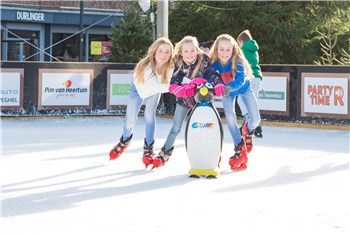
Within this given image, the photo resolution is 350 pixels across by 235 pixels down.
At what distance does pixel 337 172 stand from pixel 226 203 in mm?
2447

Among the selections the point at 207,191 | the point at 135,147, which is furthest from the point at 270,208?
the point at 135,147

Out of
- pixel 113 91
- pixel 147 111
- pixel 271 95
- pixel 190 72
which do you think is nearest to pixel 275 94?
pixel 271 95

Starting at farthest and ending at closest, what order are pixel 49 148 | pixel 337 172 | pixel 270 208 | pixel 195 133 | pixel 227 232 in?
pixel 49 148, pixel 337 172, pixel 195 133, pixel 270 208, pixel 227 232

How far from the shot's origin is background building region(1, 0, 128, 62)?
30328 mm

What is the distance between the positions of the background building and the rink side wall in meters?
13.9

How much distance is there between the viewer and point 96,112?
51.5 ft

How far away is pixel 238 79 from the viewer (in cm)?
728

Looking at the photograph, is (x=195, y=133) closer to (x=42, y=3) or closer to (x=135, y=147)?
(x=135, y=147)

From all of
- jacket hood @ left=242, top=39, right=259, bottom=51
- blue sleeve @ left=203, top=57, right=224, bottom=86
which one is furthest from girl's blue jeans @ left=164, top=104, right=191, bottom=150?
jacket hood @ left=242, top=39, right=259, bottom=51

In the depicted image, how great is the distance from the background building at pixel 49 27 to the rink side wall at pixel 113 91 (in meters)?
13.9

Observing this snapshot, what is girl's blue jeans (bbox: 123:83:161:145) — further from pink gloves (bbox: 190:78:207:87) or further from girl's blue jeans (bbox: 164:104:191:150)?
pink gloves (bbox: 190:78:207:87)

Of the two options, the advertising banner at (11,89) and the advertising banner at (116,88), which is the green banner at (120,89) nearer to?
the advertising banner at (116,88)

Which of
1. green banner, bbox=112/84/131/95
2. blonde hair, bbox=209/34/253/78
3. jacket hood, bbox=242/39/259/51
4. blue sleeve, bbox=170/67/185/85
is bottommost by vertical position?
blue sleeve, bbox=170/67/185/85

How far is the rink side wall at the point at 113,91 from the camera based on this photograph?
1373cm
